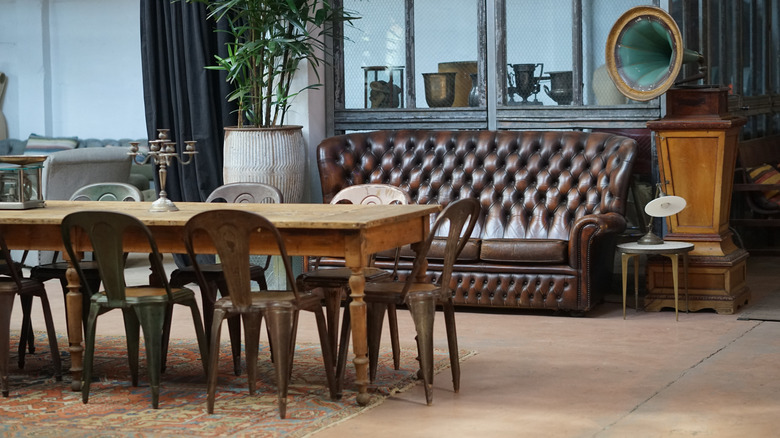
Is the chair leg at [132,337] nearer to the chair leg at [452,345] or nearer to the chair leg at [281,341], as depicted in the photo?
the chair leg at [281,341]

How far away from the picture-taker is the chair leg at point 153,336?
14.5 feet

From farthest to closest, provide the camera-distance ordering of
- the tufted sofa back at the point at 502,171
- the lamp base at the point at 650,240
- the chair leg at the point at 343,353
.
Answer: the tufted sofa back at the point at 502,171, the lamp base at the point at 650,240, the chair leg at the point at 343,353

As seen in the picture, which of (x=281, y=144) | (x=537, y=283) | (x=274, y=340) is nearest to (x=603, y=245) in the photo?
(x=537, y=283)

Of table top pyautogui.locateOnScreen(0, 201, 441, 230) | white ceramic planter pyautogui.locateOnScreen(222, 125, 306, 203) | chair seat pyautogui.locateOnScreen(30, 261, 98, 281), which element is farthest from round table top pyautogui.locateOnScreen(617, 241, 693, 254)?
chair seat pyautogui.locateOnScreen(30, 261, 98, 281)

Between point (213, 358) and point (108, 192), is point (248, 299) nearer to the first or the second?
point (213, 358)

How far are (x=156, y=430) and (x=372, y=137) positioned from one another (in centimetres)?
364

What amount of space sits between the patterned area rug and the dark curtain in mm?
2597

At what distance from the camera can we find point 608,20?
23.2 feet

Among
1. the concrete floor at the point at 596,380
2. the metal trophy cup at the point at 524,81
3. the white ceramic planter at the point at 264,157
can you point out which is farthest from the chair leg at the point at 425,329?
the metal trophy cup at the point at 524,81

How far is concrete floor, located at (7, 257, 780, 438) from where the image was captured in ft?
13.3

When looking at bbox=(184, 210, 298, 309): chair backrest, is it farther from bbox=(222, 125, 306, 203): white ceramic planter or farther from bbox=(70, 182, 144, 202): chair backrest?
bbox=(222, 125, 306, 203): white ceramic planter

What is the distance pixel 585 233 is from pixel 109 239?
2.90 m

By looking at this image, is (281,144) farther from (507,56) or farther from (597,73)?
(597,73)

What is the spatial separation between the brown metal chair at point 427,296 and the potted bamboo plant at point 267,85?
2566 mm
